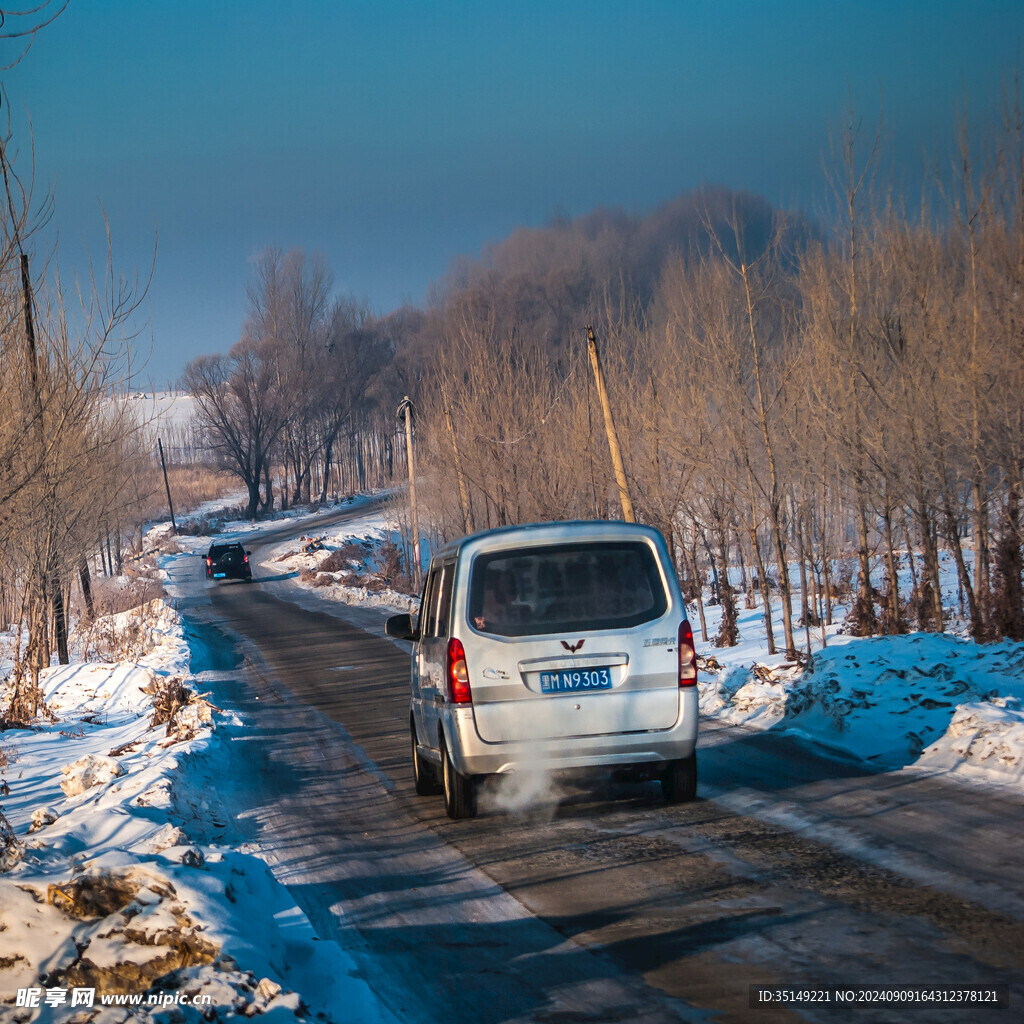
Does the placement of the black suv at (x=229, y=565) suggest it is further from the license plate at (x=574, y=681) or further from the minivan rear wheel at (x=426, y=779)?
the license plate at (x=574, y=681)

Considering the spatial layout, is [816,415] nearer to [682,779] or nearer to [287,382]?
[682,779]

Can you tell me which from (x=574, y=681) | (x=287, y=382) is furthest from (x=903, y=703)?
(x=287, y=382)

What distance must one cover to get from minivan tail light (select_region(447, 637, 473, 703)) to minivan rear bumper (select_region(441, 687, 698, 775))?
0.08 m

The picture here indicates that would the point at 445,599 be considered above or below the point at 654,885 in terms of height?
above

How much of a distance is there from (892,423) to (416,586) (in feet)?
82.3

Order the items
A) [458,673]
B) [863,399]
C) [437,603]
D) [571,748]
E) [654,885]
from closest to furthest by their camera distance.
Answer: [654,885] < [571,748] < [458,673] < [437,603] < [863,399]

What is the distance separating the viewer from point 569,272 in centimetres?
7631

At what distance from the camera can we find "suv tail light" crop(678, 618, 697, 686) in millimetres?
6883

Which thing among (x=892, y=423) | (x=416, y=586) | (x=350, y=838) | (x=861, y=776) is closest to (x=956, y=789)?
(x=861, y=776)

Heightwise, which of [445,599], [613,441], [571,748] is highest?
[613,441]

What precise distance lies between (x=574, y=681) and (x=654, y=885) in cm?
164

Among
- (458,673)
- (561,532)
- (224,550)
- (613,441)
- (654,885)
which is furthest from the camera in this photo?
(224,550)

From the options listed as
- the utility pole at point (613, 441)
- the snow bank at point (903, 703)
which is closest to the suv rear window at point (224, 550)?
the utility pole at point (613, 441)

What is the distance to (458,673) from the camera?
6.84 m
